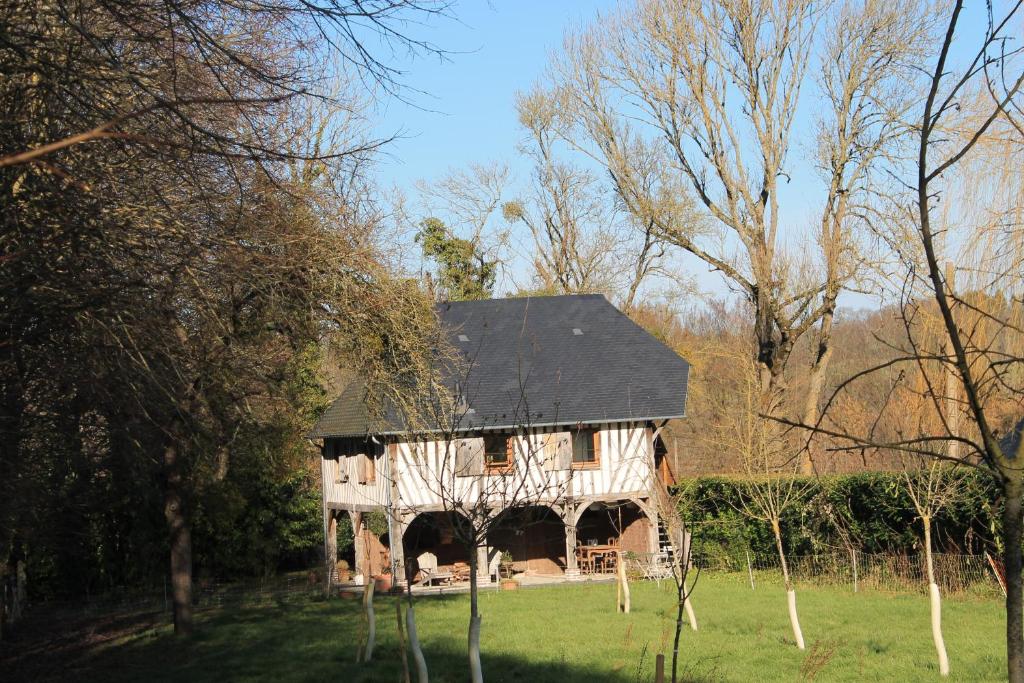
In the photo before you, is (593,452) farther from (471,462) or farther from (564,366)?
(471,462)

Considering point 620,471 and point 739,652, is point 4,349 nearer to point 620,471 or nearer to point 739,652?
point 739,652

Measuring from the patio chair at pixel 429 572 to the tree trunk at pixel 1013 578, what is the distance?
70.0 feet

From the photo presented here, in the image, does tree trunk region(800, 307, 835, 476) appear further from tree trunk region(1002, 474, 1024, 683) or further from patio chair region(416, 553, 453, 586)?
tree trunk region(1002, 474, 1024, 683)

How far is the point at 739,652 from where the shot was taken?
1240 cm

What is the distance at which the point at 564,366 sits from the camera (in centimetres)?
2656

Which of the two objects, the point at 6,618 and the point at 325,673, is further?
the point at 6,618

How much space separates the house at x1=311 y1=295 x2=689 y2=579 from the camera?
78.4 ft

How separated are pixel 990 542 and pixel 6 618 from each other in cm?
1836

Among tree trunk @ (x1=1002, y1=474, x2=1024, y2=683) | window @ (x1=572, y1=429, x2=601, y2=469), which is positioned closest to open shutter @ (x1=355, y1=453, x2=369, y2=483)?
window @ (x1=572, y1=429, x2=601, y2=469)

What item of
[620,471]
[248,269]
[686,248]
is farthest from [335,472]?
[248,269]

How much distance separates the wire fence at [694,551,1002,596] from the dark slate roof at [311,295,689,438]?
158 inches

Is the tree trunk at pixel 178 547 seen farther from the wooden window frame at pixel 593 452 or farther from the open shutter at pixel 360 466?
the wooden window frame at pixel 593 452

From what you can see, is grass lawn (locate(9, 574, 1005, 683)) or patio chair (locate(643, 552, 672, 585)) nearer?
grass lawn (locate(9, 574, 1005, 683))

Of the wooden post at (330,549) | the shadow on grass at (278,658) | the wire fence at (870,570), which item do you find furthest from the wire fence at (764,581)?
the shadow on grass at (278,658)
